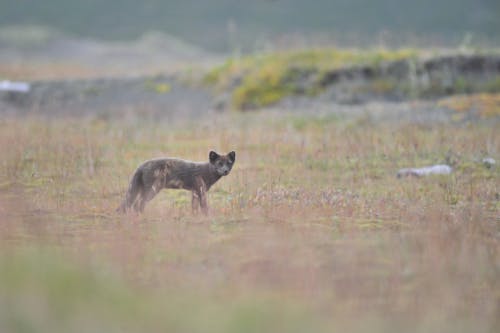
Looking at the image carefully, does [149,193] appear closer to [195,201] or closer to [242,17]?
[195,201]

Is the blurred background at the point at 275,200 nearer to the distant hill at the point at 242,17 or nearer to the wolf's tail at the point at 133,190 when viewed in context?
the wolf's tail at the point at 133,190

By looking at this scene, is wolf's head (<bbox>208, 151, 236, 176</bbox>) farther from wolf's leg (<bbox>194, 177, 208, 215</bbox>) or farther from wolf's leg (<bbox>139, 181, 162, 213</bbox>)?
wolf's leg (<bbox>139, 181, 162, 213</bbox>)

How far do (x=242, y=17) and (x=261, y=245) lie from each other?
67.2m

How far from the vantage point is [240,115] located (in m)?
21.2

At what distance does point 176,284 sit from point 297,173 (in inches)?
227

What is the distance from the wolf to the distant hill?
49506mm

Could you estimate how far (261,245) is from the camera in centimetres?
711

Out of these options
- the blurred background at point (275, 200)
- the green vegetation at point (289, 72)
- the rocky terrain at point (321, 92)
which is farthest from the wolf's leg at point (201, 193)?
the green vegetation at point (289, 72)

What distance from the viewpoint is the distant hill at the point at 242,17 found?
63.1 metres

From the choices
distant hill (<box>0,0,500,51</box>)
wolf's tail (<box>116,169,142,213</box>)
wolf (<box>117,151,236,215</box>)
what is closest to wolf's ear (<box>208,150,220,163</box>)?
wolf (<box>117,151,236,215</box>)

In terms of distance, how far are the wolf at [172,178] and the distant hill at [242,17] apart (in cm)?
4951

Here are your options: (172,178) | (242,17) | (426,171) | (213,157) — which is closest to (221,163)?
(213,157)

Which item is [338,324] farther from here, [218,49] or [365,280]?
[218,49]

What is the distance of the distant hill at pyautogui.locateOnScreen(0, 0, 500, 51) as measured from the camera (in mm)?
63094
